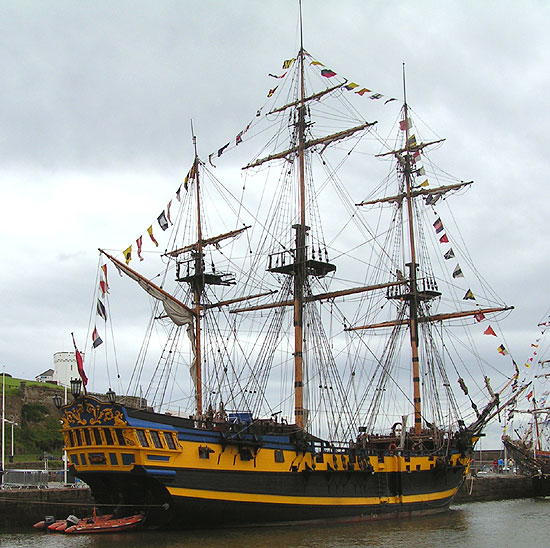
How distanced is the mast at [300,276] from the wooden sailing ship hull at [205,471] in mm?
3128

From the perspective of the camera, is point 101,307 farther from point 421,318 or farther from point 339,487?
point 421,318

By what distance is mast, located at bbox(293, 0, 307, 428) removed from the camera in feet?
126

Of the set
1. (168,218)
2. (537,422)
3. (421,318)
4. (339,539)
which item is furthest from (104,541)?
(537,422)

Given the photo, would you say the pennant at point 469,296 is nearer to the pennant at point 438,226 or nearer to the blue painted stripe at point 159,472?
the pennant at point 438,226

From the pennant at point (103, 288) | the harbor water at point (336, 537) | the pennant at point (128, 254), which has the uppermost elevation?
the pennant at point (128, 254)

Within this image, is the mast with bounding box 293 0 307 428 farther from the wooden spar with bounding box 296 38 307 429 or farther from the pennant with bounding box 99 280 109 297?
the pennant with bounding box 99 280 109 297

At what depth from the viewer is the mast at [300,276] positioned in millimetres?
38531

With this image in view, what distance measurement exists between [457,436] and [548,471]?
839 inches

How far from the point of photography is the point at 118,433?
2938 centimetres

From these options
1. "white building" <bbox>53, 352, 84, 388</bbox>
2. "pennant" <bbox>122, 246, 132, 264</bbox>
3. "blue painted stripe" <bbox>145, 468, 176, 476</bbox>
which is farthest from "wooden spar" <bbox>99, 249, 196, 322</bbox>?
"white building" <bbox>53, 352, 84, 388</bbox>

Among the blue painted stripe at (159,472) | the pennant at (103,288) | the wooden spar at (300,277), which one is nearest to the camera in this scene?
the blue painted stripe at (159,472)

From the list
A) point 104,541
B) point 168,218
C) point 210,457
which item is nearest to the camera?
point 104,541

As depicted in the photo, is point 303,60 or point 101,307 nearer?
point 101,307

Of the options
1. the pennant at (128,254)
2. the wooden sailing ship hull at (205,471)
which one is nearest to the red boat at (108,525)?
the wooden sailing ship hull at (205,471)
